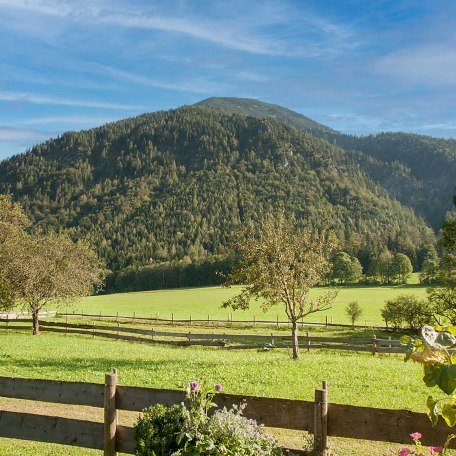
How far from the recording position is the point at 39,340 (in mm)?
32688

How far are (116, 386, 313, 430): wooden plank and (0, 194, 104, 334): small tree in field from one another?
101 ft

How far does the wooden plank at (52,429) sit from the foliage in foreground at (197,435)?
143cm

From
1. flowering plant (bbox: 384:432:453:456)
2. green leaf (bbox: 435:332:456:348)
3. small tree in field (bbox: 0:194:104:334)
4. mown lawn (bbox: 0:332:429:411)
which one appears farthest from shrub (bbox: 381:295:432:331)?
green leaf (bbox: 435:332:456:348)

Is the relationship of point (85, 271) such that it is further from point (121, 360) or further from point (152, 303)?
point (152, 303)

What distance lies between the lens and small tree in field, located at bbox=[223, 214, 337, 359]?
2330 cm

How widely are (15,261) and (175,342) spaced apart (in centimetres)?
1288

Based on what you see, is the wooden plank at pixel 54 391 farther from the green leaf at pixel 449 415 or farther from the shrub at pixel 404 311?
the shrub at pixel 404 311

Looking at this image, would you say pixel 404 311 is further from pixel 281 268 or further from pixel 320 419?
pixel 320 419

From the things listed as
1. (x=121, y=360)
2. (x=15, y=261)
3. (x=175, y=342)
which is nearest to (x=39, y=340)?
(x=15, y=261)

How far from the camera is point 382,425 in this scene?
19.9ft

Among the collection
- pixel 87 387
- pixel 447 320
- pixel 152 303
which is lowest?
pixel 152 303

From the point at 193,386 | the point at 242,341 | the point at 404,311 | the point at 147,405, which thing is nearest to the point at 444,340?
the point at 193,386

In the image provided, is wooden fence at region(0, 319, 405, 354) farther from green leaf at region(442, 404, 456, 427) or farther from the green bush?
green leaf at region(442, 404, 456, 427)

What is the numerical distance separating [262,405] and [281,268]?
55.6 feet
